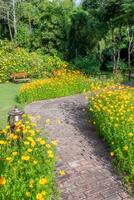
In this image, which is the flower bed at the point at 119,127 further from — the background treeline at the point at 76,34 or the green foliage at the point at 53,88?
the background treeline at the point at 76,34

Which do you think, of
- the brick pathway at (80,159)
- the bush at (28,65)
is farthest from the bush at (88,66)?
the brick pathway at (80,159)

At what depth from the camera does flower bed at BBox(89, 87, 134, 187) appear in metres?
5.81

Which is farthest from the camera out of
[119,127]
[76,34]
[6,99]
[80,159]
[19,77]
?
[76,34]

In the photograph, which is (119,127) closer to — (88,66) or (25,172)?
(25,172)

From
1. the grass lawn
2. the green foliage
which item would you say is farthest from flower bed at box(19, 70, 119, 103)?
the grass lawn

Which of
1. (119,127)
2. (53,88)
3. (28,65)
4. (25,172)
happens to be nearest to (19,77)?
(28,65)

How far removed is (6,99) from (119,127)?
24.8 ft

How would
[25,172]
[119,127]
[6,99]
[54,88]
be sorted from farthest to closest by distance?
[6,99]
[54,88]
[119,127]
[25,172]

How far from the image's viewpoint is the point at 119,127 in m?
6.57

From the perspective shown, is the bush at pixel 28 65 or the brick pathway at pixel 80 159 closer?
the brick pathway at pixel 80 159

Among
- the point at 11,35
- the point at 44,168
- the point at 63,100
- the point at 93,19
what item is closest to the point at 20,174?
the point at 44,168

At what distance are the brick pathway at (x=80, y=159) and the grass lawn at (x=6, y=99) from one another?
94 cm

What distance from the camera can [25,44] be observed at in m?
24.9

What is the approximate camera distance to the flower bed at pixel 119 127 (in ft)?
19.1
